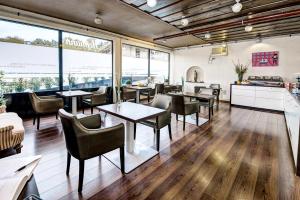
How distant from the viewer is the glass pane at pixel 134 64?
729 centimetres

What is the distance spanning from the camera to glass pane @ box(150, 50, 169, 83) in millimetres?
8712

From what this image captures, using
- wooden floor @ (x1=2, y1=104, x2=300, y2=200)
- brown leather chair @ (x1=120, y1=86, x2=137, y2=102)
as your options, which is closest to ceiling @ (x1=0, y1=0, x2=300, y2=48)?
brown leather chair @ (x1=120, y1=86, x2=137, y2=102)

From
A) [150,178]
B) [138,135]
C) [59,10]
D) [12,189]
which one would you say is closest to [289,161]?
[150,178]

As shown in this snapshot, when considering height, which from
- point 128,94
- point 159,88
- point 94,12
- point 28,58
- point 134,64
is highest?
point 94,12

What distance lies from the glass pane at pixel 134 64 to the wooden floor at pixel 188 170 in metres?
4.30

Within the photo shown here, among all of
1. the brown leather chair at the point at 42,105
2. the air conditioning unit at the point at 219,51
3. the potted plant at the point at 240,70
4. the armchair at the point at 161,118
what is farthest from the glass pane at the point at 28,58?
the potted plant at the point at 240,70

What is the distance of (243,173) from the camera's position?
2.28 meters

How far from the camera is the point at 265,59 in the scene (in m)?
6.62

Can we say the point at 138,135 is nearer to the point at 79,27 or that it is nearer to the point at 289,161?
the point at 289,161

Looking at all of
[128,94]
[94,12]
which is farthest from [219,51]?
[94,12]

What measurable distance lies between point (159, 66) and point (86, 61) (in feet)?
14.1

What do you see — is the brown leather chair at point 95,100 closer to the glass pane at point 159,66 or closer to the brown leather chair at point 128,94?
the brown leather chair at point 128,94

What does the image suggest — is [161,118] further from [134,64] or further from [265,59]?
[265,59]

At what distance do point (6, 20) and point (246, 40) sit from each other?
8.06 metres
